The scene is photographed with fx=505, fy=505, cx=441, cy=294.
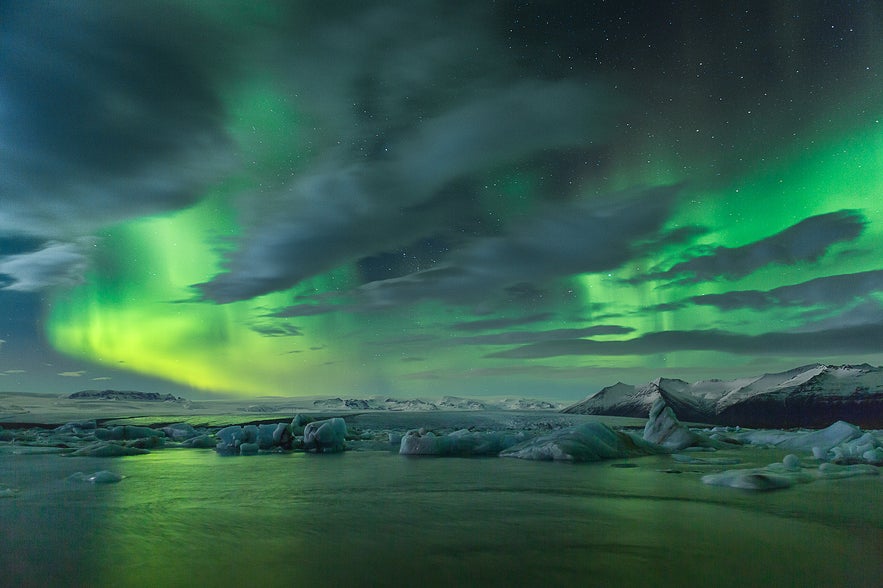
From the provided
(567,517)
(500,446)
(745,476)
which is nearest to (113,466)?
(500,446)

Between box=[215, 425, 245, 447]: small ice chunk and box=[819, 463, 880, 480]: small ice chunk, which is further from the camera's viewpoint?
box=[215, 425, 245, 447]: small ice chunk

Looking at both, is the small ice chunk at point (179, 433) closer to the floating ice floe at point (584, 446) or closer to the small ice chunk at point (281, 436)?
the small ice chunk at point (281, 436)

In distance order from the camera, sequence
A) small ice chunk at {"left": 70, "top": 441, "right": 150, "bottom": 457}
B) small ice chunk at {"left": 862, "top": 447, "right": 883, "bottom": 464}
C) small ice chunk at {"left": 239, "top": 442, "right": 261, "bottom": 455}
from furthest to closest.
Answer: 1. small ice chunk at {"left": 239, "top": 442, "right": 261, "bottom": 455}
2. small ice chunk at {"left": 70, "top": 441, "right": 150, "bottom": 457}
3. small ice chunk at {"left": 862, "top": 447, "right": 883, "bottom": 464}

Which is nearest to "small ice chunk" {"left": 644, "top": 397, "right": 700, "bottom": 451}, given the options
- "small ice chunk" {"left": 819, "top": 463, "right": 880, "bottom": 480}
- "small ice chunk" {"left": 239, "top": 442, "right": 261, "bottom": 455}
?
"small ice chunk" {"left": 819, "top": 463, "right": 880, "bottom": 480}

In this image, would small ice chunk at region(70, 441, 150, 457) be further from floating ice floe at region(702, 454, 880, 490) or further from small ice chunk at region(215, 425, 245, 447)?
floating ice floe at region(702, 454, 880, 490)

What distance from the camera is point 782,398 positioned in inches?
3944

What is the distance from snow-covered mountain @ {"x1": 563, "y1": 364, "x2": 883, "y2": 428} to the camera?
8712cm

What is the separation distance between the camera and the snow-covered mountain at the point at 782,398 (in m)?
87.1

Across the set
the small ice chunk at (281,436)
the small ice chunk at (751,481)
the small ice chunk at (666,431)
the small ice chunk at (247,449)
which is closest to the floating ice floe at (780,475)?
the small ice chunk at (751,481)

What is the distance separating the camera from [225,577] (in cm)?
527

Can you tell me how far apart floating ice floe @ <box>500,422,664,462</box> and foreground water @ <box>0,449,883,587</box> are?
5.08 metres

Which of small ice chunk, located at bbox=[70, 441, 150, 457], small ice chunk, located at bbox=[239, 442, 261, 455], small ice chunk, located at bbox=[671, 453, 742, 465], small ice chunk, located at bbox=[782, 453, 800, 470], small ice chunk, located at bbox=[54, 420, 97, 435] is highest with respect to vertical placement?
small ice chunk, located at bbox=[782, 453, 800, 470]

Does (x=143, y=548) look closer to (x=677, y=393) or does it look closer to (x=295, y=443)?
(x=295, y=443)

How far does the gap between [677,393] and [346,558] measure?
407 ft
